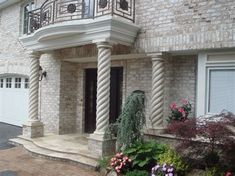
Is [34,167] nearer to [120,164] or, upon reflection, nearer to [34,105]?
[120,164]

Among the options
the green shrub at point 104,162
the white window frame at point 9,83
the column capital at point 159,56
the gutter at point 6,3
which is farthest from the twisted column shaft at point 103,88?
the white window frame at point 9,83

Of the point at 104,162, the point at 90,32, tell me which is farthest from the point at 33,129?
the point at 90,32

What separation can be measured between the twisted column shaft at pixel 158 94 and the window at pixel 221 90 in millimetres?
1208

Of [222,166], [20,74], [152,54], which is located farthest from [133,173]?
[20,74]

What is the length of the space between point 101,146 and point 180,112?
6.95ft

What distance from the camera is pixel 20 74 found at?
1366cm

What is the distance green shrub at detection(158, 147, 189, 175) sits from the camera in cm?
594

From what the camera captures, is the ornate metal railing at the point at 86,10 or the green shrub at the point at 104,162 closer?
the green shrub at the point at 104,162

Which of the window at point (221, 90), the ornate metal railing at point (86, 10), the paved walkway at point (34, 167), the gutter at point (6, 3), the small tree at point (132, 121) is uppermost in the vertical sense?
the gutter at point (6, 3)

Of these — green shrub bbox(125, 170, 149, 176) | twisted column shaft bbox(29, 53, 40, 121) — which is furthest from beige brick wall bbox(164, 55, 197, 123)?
twisted column shaft bbox(29, 53, 40, 121)

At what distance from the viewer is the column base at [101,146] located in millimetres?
7586

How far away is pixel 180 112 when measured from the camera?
305 inches

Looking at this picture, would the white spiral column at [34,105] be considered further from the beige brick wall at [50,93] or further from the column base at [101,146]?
the column base at [101,146]

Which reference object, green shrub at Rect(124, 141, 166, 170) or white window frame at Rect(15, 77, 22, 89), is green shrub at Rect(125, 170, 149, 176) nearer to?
green shrub at Rect(124, 141, 166, 170)
